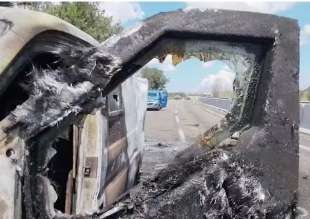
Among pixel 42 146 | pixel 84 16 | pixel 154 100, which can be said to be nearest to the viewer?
pixel 42 146

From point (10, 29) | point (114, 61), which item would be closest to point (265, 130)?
point (114, 61)

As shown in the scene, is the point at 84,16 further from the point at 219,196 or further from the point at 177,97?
the point at 177,97

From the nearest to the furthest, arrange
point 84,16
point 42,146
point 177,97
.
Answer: point 42,146 < point 84,16 < point 177,97

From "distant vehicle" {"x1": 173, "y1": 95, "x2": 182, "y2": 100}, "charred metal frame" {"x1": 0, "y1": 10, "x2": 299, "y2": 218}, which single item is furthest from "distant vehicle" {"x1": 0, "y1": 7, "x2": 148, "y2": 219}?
"distant vehicle" {"x1": 173, "y1": 95, "x2": 182, "y2": 100}

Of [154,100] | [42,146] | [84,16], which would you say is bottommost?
[154,100]

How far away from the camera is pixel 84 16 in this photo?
30.5 m

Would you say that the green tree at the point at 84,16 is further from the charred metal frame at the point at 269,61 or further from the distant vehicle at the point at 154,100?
the charred metal frame at the point at 269,61

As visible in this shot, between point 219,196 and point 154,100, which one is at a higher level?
point 219,196

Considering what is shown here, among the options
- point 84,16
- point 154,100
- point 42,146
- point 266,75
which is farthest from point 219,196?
point 154,100

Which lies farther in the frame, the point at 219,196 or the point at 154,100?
the point at 154,100

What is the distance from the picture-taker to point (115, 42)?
2080 mm

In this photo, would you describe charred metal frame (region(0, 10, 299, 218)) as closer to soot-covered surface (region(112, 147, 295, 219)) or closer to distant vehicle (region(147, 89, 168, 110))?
soot-covered surface (region(112, 147, 295, 219))

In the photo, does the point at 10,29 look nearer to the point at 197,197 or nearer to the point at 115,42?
the point at 115,42

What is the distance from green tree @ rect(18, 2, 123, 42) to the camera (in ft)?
93.0
